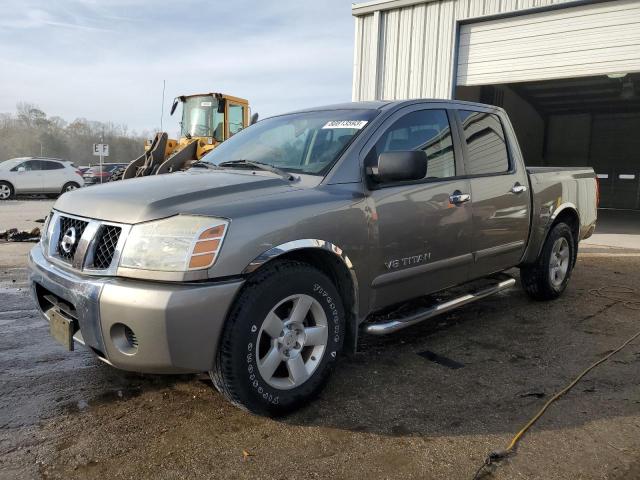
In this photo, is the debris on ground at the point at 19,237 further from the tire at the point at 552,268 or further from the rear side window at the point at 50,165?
the rear side window at the point at 50,165

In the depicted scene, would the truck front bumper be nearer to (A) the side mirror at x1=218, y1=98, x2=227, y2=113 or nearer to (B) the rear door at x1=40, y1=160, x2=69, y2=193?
(A) the side mirror at x1=218, y1=98, x2=227, y2=113

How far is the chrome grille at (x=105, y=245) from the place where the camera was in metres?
2.48

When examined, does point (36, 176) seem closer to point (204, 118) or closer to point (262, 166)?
point (204, 118)

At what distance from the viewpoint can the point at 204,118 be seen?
13.4 meters

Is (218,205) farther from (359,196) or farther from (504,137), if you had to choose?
(504,137)

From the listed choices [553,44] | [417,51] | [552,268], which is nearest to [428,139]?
[552,268]

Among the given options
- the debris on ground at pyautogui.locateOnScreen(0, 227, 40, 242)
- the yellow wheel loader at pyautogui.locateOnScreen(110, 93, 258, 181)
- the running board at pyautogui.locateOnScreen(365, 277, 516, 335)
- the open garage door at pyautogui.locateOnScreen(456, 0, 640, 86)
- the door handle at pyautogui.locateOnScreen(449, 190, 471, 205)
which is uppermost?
the open garage door at pyautogui.locateOnScreen(456, 0, 640, 86)

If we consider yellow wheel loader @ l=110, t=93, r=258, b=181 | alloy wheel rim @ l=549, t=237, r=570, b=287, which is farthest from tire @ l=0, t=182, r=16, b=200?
alloy wheel rim @ l=549, t=237, r=570, b=287

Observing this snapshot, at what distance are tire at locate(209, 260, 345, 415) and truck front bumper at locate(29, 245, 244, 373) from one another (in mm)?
109

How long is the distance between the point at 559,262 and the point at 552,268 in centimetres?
21

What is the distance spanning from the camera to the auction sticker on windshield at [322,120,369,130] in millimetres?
3344

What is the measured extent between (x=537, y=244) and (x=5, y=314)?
16.0 feet

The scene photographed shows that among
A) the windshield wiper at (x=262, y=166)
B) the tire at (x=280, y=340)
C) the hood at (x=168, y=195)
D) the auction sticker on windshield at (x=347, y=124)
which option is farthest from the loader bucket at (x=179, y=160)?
the tire at (x=280, y=340)

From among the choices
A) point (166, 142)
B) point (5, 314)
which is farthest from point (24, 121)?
point (5, 314)
